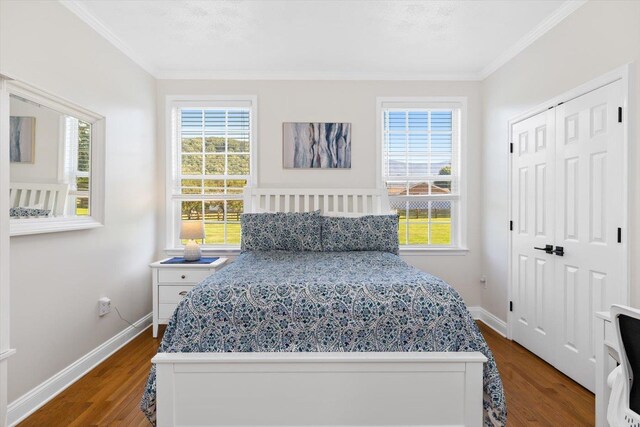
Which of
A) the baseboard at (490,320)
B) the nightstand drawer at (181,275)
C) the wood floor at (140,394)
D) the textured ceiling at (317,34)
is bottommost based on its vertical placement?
the wood floor at (140,394)

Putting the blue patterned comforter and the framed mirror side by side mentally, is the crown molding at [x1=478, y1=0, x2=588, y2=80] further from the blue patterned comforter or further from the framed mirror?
the framed mirror

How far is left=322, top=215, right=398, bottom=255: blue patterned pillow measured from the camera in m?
3.37

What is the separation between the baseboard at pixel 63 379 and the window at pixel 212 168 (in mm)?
1212

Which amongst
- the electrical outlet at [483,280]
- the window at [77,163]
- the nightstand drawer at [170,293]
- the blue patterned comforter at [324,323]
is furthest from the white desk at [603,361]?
the window at [77,163]

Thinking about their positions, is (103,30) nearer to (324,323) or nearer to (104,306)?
(104,306)

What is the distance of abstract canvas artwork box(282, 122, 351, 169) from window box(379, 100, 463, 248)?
1.77 ft

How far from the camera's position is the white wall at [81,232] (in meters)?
2.22

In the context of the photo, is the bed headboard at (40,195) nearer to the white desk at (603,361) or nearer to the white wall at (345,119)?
the white wall at (345,119)

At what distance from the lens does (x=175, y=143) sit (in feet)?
13.9

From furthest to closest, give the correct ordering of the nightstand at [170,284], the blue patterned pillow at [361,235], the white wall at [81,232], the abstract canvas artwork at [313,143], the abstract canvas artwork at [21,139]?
the abstract canvas artwork at [313,143], the nightstand at [170,284], the blue patterned pillow at [361,235], the white wall at [81,232], the abstract canvas artwork at [21,139]

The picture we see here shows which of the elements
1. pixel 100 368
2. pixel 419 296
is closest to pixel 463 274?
pixel 419 296

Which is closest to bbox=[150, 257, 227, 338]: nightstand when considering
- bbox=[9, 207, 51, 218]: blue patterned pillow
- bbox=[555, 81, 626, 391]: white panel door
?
bbox=[9, 207, 51, 218]: blue patterned pillow

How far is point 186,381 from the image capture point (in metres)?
1.84

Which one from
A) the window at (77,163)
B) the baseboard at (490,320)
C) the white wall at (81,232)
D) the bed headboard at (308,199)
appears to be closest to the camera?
the white wall at (81,232)
